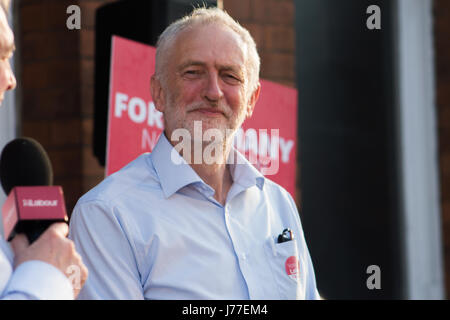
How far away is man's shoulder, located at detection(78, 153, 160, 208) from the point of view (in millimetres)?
2119

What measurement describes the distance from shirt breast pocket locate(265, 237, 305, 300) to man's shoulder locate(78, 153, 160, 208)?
396mm

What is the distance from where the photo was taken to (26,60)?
384 cm

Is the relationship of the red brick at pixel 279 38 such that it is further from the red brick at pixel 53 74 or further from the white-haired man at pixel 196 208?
the white-haired man at pixel 196 208

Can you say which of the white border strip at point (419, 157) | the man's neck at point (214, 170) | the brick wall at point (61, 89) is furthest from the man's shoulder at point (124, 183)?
the white border strip at point (419, 157)

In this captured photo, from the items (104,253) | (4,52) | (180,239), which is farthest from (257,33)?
(4,52)

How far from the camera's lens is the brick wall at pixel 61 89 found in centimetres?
372

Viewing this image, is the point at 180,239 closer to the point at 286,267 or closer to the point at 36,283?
the point at 286,267

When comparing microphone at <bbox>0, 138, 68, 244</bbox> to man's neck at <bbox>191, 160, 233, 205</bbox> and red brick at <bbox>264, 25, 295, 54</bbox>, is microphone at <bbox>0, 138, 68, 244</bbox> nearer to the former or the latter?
man's neck at <bbox>191, 160, 233, 205</bbox>

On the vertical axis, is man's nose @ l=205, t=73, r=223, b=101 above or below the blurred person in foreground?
above

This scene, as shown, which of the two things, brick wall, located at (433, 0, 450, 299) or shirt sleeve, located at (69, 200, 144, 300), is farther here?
brick wall, located at (433, 0, 450, 299)

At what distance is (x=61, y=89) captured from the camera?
3.76 metres

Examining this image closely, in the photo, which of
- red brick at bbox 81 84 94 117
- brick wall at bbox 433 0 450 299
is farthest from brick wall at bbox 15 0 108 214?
brick wall at bbox 433 0 450 299

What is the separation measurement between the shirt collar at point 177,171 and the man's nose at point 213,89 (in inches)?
7.8

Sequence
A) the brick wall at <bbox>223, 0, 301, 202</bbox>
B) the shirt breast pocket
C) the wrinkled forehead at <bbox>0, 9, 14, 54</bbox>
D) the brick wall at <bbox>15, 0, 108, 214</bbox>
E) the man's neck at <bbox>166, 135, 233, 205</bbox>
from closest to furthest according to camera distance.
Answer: the wrinkled forehead at <bbox>0, 9, 14, 54</bbox> < the shirt breast pocket < the man's neck at <bbox>166, 135, 233, 205</bbox> < the brick wall at <bbox>15, 0, 108, 214</bbox> < the brick wall at <bbox>223, 0, 301, 202</bbox>
